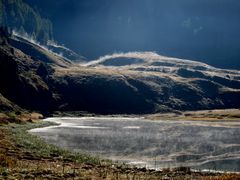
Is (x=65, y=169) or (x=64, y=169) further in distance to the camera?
(x=65, y=169)

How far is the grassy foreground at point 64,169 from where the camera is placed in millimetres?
44250

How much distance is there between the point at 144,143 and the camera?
118 metres

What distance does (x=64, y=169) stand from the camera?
5319 centimetres

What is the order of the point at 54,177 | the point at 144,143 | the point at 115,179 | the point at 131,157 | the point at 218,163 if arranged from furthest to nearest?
the point at 144,143, the point at 131,157, the point at 218,163, the point at 115,179, the point at 54,177

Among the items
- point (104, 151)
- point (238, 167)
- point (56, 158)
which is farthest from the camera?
point (104, 151)

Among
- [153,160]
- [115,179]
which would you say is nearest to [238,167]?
[153,160]

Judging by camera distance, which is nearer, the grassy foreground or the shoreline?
the grassy foreground

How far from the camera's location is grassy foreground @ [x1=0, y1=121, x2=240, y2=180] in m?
44.2

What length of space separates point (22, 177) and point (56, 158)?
98.4 feet

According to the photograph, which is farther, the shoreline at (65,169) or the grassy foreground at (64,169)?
the shoreline at (65,169)

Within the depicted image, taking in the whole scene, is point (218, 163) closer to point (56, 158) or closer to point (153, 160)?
point (153, 160)

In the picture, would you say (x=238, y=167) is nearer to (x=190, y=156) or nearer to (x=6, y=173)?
(x=190, y=156)

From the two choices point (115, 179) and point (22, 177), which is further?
point (115, 179)

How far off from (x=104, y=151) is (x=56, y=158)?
27.7 m
